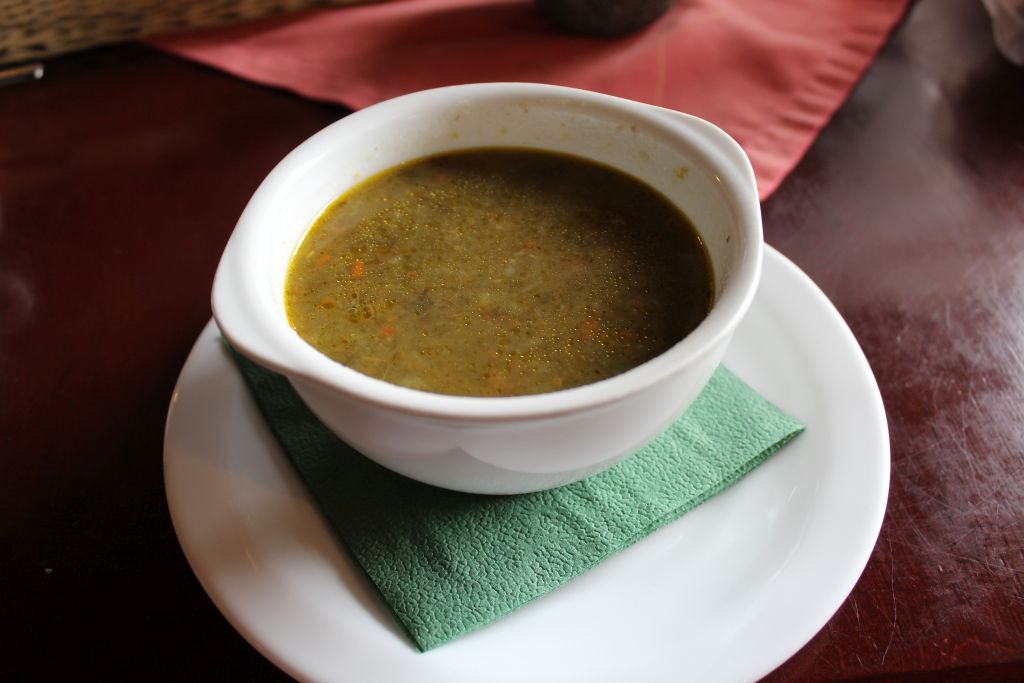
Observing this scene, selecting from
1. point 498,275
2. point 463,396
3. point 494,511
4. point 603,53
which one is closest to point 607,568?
point 494,511

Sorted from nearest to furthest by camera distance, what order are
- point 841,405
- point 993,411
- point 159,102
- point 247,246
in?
point 247,246, point 841,405, point 993,411, point 159,102

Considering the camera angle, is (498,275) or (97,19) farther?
(97,19)

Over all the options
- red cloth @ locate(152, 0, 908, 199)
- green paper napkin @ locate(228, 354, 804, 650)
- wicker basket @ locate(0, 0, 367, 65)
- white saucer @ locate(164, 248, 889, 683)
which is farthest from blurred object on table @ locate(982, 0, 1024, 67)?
wicker basket @ locate(0, 0, 367, 65)

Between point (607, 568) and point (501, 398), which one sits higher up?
point (501, 398)

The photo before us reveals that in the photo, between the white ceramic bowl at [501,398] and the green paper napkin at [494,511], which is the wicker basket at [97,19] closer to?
the white ceramic bowl at [501,398]

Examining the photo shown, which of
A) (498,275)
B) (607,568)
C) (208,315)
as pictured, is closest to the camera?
(607,568)

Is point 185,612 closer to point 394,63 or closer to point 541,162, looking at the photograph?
point 541,162

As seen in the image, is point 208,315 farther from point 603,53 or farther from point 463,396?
point 603,53

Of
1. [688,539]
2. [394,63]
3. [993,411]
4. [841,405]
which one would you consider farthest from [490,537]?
[394,63]
